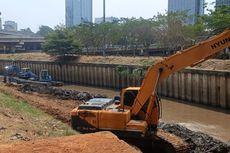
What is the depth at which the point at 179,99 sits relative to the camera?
105ft

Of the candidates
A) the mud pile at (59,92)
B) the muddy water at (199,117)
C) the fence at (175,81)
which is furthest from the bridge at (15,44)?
the muddy water at (199,117)

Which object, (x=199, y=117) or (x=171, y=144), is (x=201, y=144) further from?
(x=199, y=117)

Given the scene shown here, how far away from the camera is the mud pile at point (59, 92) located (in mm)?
29364

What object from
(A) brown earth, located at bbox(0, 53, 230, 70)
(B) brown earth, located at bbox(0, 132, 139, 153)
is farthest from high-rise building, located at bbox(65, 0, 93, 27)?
(B) brown earth, located at bbox(0, 132, 139, 153)

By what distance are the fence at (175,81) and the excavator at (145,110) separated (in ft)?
47.9

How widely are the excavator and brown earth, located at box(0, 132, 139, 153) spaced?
3.35 m

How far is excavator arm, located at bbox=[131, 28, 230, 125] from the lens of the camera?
12930mm

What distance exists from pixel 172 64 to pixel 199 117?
12933 millimetres

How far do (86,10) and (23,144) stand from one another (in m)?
183

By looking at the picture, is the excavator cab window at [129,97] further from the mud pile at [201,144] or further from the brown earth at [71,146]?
the brown earth at [71,146]

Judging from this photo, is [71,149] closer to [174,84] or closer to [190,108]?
[190,108]

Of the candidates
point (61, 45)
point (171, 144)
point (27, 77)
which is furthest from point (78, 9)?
point (171, 144)

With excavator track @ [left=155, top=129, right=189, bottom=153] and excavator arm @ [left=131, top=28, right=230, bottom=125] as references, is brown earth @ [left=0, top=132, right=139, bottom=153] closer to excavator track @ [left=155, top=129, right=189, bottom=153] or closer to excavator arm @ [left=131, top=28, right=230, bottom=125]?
excavator arm @ [left=131, top=28, right=230, bottom=125]

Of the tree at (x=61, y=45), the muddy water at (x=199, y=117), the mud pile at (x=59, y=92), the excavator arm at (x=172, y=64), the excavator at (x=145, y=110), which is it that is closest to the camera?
the excavator arm at (x=172, y=64)
